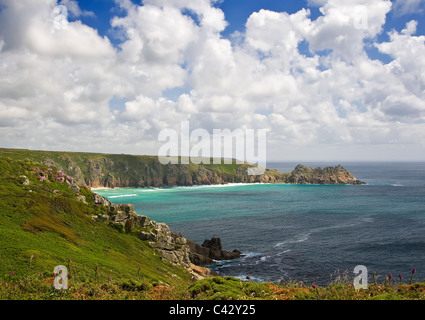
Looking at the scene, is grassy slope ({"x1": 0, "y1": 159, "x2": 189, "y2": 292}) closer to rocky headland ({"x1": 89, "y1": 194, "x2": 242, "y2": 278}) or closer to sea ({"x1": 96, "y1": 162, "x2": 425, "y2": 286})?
rocky headland ({"x1": 89, "y1": 194, "x2": 242, "y2": 278})

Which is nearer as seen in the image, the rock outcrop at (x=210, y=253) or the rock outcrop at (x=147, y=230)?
the rock outcrop at (x=147, y=230)

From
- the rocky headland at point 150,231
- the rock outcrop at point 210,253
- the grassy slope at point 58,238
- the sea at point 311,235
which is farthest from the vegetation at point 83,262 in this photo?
the rock outcrop at point 210,253

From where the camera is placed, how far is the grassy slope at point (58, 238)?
2808 centimetres

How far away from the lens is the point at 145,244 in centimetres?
4969

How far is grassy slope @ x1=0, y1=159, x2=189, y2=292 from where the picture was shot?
2808 centimetres

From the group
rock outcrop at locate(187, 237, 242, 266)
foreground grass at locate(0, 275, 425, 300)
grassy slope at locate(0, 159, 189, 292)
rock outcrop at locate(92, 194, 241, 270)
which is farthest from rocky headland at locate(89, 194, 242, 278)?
foreground grass at locate(0, 275, 425, 300)

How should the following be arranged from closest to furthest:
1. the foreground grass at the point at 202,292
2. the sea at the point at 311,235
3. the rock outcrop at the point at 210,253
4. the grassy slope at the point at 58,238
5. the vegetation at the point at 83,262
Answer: the foreground grass at the point at 202,292 → the vegetation at the point at 83,262 → the grassy slope at the point at 58,238 → the sea at the point at 311,235 → the rock outcrop at the point at 210,253

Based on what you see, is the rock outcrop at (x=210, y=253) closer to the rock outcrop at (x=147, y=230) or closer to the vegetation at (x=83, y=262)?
the rock outcrop at (x=147, y=230)

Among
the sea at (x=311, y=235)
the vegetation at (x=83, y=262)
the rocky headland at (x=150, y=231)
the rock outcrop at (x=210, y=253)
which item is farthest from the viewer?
the rock outcrop at (x=210, y=253)

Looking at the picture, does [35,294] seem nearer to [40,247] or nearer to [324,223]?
[40,247]

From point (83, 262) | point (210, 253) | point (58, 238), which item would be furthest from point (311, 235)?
point (83, 262)

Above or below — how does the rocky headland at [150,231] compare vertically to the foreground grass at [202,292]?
below

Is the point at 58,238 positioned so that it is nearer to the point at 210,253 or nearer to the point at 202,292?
the point at 202,292
